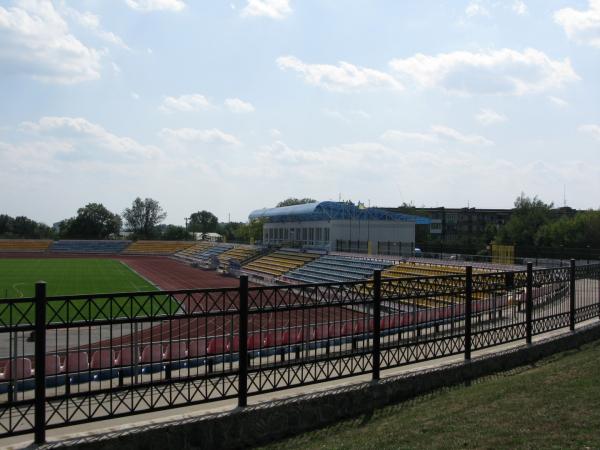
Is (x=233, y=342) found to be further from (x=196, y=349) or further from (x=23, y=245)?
(x=23, y=245)

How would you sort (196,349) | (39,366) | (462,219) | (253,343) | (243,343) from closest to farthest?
(39,366), (243,343), (253,343), (196,349), (462,219)

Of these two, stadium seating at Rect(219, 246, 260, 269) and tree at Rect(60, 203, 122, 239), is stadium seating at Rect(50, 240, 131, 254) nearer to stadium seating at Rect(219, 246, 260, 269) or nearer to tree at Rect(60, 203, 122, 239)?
tree at Rect(60, 203, 122, 239)

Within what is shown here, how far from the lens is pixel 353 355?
10.2 m

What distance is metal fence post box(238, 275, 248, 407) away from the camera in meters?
8.34

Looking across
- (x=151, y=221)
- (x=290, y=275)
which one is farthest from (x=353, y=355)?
(x=151, y=221)

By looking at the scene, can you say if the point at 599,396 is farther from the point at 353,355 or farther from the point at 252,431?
the point at 252,431

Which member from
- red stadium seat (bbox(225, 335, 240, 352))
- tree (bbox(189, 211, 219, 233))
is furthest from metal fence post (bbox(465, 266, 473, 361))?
tree (bbox(189, 211, 219, 233))

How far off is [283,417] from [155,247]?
91503 mm

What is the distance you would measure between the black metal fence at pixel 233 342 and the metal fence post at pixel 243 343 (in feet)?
0.05

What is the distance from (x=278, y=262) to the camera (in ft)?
183

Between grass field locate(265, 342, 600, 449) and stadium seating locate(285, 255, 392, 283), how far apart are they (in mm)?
28117

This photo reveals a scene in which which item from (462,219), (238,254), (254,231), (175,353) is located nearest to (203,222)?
(254,231)

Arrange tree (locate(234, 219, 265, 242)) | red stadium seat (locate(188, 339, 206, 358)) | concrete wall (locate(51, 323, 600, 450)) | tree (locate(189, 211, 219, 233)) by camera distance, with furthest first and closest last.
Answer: tree (locate(189, 211, 219, 233))
tree (locate(234, 219, 265, 242))
red stadium seat (locate(188, 339, 206, 358))
concrete wall (locate(51, 323, 600, 450))

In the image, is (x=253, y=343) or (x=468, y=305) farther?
(x=253, y=343)
